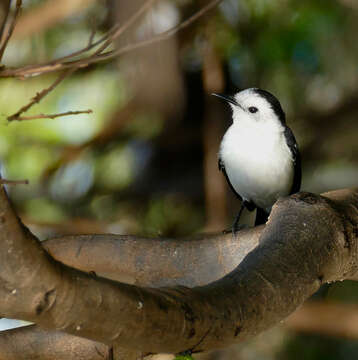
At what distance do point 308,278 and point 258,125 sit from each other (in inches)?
96.3

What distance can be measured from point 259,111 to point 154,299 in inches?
123

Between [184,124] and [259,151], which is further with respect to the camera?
[184,124]

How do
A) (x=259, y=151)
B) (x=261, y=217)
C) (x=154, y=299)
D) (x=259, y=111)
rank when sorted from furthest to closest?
1. (x=261, y=217)
2. (x=259, y=111)
3. (x=259, y=151)
4. (x=154, y=299)

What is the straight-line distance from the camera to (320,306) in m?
5.39

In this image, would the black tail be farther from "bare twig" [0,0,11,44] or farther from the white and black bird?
"bare twig" [0,0,11,44]

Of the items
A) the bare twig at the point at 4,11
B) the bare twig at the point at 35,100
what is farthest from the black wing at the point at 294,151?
the bare twig at the point at 4,11

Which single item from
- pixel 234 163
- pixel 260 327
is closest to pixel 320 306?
pixel 234 163

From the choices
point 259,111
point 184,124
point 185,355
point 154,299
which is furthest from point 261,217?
point 154,299

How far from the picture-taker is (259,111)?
15.3ft

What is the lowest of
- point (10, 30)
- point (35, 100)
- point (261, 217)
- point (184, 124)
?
point (261, 217)

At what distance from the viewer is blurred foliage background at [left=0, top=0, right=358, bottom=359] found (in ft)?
19.4

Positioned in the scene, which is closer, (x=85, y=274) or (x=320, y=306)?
(x=85, y=274)

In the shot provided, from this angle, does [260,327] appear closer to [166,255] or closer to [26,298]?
[26,298]

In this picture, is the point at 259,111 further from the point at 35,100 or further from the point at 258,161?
the point at 35,100
